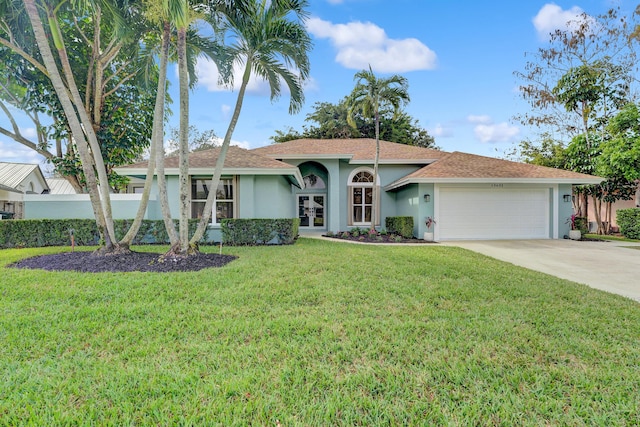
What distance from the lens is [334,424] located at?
2.19 metres

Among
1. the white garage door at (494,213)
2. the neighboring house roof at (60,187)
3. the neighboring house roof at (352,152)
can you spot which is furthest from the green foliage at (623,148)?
the neighboring house roof at (60,187)

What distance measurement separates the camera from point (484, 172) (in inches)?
553

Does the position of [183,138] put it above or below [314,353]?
above

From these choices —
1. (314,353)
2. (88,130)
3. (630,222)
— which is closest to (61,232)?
(88,130)

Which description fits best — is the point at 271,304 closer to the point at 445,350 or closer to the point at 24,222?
the point at 445,350

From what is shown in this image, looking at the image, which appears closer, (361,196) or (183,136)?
(183,136)

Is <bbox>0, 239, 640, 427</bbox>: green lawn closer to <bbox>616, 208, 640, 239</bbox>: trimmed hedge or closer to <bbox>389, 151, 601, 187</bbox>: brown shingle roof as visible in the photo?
<bbox>389, 151, 601, 187</bbox>: brown shingle roof

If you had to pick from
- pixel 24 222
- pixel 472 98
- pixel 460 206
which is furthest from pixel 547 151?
pixel 24 222

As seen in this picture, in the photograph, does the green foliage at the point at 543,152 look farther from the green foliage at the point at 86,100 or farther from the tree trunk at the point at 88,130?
the green foliage at the point at 86,100

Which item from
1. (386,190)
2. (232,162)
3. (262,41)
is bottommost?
(386,190)

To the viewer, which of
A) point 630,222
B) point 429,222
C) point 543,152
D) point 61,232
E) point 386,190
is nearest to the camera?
point 61,232

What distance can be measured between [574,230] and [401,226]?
771 centimetres

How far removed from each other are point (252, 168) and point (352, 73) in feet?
22.0

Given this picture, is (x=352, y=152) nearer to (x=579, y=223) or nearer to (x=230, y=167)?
(x=230, y=167)
